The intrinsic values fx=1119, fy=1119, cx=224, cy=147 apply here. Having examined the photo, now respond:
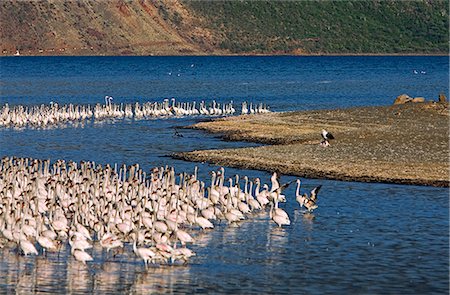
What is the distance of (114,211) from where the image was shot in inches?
1246

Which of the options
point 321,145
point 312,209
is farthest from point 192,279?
point 321,145

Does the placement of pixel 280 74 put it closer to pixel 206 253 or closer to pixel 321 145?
pixel 321 145

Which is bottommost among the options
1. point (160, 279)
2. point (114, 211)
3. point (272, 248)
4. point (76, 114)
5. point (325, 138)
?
point (160, 279)

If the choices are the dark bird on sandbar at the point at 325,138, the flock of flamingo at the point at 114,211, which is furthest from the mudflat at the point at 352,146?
the flock of flamingo at the point at 114,211

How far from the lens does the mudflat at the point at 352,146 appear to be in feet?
140

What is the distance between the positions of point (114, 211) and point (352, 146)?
766 inches

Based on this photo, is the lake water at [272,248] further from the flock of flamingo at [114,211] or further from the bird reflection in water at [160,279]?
the flock of flamingo at [114,211]

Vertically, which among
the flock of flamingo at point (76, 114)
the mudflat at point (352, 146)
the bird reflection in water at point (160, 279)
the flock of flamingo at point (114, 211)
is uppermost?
the flock of flamingo at point (76, 114)

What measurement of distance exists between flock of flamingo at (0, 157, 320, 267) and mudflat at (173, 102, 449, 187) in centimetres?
576

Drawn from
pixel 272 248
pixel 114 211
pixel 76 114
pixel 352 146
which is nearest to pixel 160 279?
pixel 272 248

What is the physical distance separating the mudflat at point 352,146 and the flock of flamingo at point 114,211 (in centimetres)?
576

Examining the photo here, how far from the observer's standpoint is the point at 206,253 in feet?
98.0

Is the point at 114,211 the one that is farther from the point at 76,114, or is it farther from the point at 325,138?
the point at 76,114

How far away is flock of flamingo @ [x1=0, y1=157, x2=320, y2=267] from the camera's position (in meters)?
28.8
